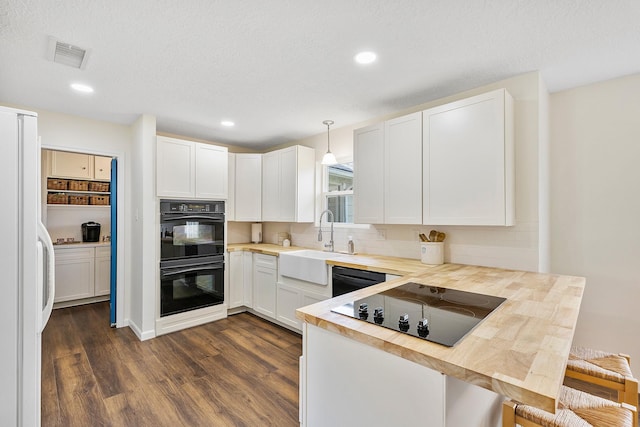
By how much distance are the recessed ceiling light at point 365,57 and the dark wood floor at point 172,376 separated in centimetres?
247

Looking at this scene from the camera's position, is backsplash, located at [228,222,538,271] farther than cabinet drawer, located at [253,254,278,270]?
No

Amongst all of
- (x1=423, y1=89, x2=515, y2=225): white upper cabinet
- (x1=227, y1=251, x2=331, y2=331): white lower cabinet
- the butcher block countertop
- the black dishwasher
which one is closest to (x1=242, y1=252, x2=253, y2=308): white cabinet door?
(x1=227, y1=251, x2=331, y2=331): white lower cabinet

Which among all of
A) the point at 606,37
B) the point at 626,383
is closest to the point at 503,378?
the point at 626,383

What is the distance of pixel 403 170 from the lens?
2.77 m

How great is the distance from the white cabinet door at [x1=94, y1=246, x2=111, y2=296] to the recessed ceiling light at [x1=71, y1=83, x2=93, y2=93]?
2828 mm

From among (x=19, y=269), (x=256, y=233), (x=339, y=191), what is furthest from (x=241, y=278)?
(x=19, y=269)

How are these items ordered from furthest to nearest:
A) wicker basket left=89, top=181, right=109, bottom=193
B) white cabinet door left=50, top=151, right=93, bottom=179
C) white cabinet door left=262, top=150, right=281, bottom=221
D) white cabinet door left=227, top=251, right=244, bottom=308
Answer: wicker basket left=89, top=181, right=109, bottom=193 → white cabinet door left=50, top=151, right=93, bottom=179 → white cabinet door left=262, top=150, right=281, bottom=221 → white cabinet door left=227, top=251, right=244, bottom=308

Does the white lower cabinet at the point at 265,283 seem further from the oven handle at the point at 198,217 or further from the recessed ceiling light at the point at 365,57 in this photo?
the recessed ceiling light at the point at 365,57

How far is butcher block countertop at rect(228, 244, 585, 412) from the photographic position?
85 cm

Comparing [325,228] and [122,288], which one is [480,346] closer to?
[325,228]

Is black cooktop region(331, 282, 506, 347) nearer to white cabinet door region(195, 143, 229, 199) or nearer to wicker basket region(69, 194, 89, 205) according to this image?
white cabinet door region(195, 143, 229, 199)

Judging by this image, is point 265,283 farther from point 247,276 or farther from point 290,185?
point 290,185

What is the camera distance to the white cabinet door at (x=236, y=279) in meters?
4.02

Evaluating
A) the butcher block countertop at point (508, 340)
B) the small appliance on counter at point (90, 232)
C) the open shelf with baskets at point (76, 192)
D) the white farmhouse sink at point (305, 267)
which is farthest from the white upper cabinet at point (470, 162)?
the open shelf with baskets at point (76, 192)
